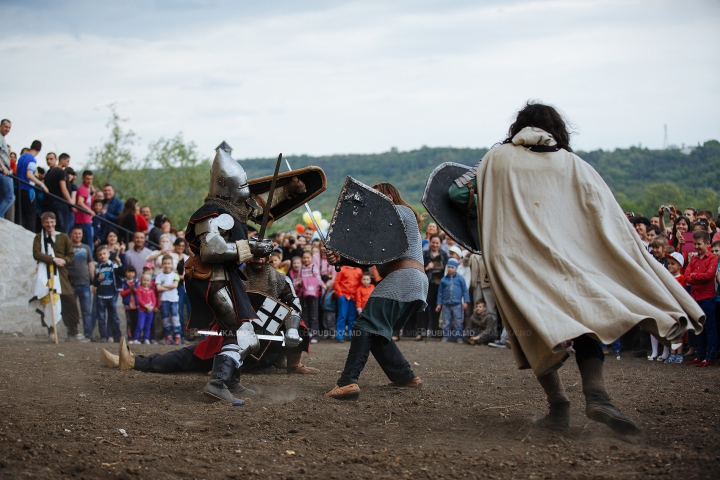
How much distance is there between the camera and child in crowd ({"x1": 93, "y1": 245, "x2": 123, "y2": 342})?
1059 centimetres

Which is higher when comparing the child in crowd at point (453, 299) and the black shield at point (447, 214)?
the black shield at point (447, 214)

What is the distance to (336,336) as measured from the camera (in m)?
11.3

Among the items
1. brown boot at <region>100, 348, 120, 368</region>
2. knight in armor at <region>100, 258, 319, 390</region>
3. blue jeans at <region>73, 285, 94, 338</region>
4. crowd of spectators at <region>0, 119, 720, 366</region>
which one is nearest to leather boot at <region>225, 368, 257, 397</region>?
knight in armor at <region>100, 258, 319, 390</region>

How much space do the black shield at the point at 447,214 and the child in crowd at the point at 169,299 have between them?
6679mm

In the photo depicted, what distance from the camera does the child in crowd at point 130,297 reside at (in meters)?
10.6

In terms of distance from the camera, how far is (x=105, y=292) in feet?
34.7

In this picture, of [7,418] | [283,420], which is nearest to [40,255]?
[7,418]

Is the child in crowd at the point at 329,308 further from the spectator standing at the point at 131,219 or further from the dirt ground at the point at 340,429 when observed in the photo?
the dirt ground at the point at 340,429

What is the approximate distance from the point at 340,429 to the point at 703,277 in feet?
16.3

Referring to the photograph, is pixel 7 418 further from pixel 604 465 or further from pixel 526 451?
pixel 604 465

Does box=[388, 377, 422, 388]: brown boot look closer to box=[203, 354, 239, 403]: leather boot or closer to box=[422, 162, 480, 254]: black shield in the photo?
box=[203, 354, 239, 403]: leather boot

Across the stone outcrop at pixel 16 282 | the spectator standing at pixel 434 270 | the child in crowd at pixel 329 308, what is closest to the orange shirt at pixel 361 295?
the child in crowd at pixel 329 308

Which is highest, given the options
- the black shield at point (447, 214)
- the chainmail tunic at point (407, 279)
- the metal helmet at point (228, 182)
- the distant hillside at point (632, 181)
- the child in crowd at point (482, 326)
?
the distant hillside at point (632, 181)

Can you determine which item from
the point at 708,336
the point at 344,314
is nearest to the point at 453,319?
the point at 344,314
